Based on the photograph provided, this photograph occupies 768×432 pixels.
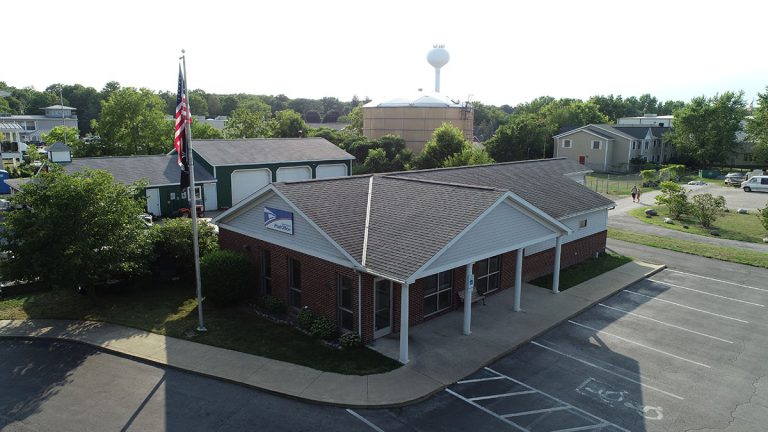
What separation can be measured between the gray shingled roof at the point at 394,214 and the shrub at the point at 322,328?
2868 millimetres

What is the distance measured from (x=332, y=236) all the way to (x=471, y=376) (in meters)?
5.99

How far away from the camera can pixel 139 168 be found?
36.7 meters

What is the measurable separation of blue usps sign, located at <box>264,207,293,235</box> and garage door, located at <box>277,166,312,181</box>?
24.1m

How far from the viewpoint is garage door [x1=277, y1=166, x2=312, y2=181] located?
42.5 meters

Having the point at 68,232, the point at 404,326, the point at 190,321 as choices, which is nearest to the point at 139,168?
the point at 68,232

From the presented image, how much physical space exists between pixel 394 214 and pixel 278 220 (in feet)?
13.9

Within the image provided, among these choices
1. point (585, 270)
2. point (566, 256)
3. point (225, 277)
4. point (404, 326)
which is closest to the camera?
point (404, 326)

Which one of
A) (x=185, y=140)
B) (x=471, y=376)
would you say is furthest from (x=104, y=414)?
(x=471, y=376)

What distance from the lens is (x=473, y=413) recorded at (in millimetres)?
12688

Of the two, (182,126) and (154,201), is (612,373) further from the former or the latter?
(154,201)

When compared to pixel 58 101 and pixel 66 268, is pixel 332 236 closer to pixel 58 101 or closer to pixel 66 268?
pixel 66 268

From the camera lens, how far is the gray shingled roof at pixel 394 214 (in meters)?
15.3

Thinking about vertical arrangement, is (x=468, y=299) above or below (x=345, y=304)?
above

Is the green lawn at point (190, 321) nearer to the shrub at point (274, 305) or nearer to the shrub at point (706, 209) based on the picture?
the shrub at point (274, 305)
